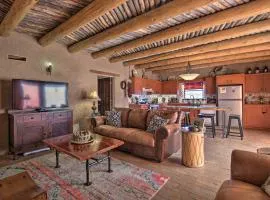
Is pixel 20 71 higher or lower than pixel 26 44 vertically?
lower

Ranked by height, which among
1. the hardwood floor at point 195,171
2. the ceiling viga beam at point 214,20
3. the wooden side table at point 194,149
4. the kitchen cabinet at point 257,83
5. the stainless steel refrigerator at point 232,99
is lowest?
the hardwood floor at point 195,171

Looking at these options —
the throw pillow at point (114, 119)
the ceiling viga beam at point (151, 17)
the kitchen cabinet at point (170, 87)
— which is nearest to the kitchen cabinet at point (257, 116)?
the kitchen cabinet at point (170, 87)

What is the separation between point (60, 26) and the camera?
10.9 feet

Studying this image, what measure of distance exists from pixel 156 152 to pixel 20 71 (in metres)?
3.58

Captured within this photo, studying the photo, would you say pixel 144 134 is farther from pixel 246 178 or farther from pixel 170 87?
pixel 170 87

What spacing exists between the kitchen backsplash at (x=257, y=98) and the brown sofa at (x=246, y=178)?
19.3 feet

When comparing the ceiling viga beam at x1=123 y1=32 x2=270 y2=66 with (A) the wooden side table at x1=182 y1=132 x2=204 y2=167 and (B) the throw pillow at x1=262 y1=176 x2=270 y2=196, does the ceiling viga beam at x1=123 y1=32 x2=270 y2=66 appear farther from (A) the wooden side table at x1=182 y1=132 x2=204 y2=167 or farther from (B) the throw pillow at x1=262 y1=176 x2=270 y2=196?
(B) the throw pillow at x1=262 y1=176 x2=270 y2=196

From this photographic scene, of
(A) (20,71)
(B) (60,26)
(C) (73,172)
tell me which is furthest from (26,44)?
(C) (73,172)

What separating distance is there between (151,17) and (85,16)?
1.08 m

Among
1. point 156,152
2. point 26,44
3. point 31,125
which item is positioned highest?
point 26,44

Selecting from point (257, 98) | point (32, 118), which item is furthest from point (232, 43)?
point (32, 118)

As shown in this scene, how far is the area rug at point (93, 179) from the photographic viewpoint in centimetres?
218

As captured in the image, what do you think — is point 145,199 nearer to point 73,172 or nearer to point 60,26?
point 73,172

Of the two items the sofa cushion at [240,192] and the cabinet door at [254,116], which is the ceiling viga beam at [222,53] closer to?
the cabinet door at [254,116]
